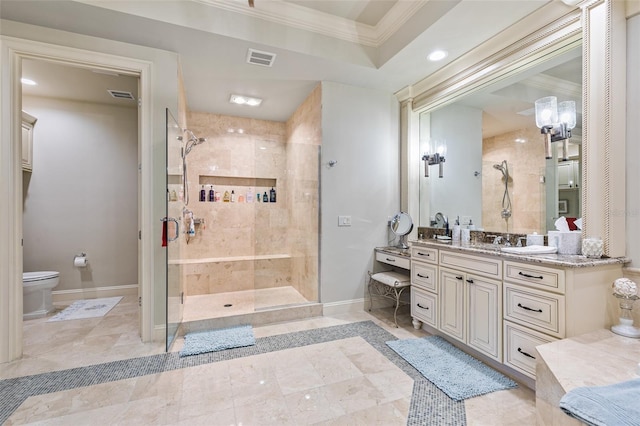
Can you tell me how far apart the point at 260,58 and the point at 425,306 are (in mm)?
2879

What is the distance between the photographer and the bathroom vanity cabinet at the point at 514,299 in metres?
1.65

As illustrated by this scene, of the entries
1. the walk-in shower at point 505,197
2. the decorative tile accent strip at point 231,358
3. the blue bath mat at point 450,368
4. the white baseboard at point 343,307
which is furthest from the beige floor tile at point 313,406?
the walk-in shower at point 505,197

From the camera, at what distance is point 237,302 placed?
3486mm

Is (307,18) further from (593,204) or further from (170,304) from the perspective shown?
(170,304)

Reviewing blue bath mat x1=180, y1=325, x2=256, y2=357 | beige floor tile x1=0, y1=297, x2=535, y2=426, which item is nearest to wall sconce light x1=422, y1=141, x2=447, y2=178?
beige floor tile x1=0, y1=297, x2=535, y2=426

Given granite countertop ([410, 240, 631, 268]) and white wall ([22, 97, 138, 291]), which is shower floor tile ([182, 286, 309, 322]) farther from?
granite countertop ([410, 240, 631, 268])

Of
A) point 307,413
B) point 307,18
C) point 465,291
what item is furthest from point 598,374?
point 307,18

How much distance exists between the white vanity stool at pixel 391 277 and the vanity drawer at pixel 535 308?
1.05 m

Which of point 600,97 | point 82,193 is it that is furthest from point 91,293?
point 600,97

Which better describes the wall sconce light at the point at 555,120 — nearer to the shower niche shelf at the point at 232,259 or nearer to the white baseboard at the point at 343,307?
the white baseboard at the point at 343,307

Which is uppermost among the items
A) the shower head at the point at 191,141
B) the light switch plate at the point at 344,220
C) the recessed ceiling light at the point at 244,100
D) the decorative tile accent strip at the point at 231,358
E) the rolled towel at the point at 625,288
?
the recessed ceiling light at the point at 244,100

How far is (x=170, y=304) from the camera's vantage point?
2.49m

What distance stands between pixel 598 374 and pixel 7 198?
12.8 feet

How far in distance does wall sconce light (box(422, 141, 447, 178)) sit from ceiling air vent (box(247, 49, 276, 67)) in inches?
78.3
